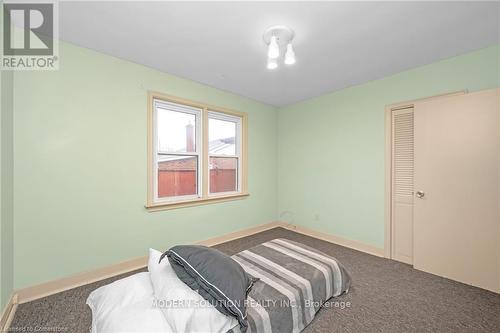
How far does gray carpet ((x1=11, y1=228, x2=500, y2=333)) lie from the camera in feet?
5.26

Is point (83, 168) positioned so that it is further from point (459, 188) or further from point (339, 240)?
point (459, 188)

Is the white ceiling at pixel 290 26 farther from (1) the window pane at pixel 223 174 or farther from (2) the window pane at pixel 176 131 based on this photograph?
(1) the window pane at pixel 223 174

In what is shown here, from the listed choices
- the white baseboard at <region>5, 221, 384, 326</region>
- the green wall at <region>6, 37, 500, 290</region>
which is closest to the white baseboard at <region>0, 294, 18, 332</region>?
the white baseboard at <region>5, 221, 384, 326</region>

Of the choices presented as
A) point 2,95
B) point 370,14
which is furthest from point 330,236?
point 2,95

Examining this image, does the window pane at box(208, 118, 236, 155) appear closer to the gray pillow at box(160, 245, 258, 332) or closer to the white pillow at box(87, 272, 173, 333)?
the gray pillow at box(160, 245, 258, 332)

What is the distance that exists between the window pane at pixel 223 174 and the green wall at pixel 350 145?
43.7 inches

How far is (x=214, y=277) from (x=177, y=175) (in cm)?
210

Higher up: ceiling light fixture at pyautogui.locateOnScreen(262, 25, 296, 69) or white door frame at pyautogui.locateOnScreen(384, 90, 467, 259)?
ceiling light fixture at pyautogui.locateOnScreen(262, 25, 296, 69)

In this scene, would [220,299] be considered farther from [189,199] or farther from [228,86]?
[228,86]

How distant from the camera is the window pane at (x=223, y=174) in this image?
3455 mm

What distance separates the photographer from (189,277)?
4.18 ft

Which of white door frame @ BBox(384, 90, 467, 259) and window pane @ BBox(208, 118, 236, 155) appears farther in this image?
window pane @ BBox(208, 118, 236, 155)

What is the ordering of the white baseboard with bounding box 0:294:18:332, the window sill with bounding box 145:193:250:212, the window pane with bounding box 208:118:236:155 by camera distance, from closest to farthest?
the white baseboard with bounding box 0:294:18:332, the window sill with bounding box 145:193:250:212, the window pane with bounding box 208:118:236:155

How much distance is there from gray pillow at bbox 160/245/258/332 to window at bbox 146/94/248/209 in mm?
1516
